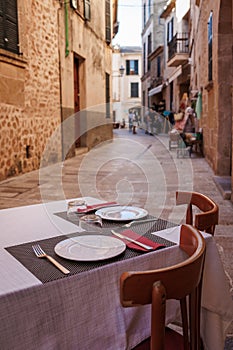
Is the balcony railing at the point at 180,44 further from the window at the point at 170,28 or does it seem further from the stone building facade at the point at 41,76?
the stone building facade at the point at 41,76

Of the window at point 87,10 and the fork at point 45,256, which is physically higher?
the window at point 87,10

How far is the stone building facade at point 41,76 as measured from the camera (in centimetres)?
674

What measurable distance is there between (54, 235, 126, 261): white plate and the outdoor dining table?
0.03 m

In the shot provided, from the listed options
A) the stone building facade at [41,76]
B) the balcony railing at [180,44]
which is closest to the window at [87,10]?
the stone building facade at [41,76]

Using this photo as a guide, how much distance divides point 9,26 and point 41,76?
61.2 inches

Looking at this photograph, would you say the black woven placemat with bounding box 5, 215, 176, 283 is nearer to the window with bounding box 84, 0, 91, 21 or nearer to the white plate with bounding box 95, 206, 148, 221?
the white plate with bounding box 95, 206, 148, 221

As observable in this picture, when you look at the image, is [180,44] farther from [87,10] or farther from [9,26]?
[9,26]

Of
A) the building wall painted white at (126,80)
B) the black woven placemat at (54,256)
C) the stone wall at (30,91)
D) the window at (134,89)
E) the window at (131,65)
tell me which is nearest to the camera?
the black woven placemat at (54,256)

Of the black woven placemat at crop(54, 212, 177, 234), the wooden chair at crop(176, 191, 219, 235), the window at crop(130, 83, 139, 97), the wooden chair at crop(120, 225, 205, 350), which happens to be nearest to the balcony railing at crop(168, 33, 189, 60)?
the wooden chair at crop(176, 191, 219, 235)

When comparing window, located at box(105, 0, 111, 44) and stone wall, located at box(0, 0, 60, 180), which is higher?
window, located at box(105, 0, 111, 44)

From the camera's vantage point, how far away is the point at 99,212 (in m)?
1.77

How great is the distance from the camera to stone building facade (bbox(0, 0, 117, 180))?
22.1ft

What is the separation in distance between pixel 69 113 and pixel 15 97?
3.01m

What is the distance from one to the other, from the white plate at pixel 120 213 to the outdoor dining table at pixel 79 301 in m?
0.21
